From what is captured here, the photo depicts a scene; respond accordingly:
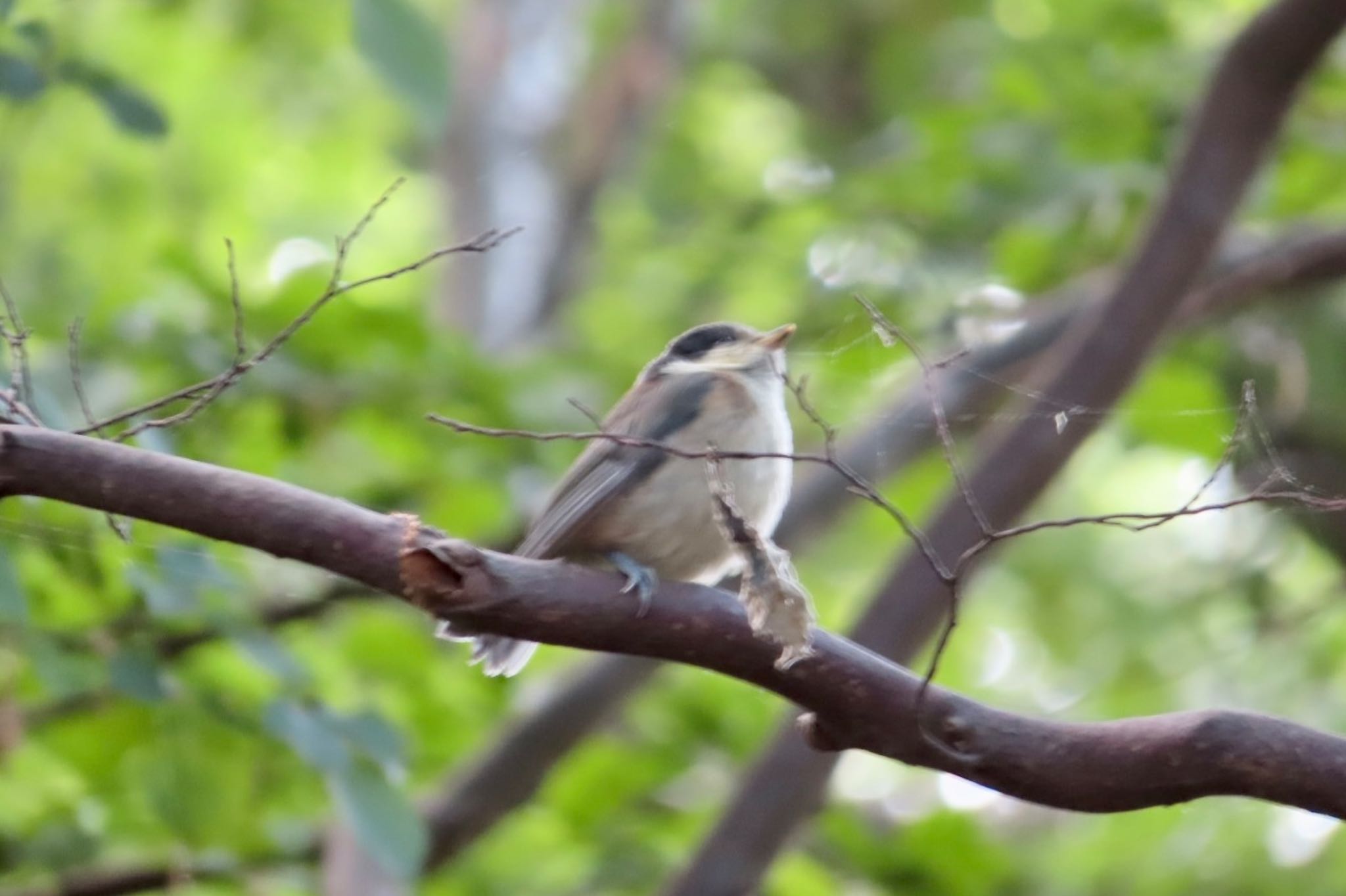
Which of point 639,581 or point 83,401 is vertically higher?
point 639,581

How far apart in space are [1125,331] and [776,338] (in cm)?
150

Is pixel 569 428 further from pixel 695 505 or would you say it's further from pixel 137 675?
pixel 695 505

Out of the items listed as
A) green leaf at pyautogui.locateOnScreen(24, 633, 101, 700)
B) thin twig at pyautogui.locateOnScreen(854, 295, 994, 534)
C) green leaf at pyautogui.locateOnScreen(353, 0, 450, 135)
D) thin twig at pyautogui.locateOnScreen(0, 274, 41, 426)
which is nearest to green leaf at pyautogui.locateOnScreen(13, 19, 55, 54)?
green leaf at pyautogui.locateOnScreen(353, 0, 450, 135)

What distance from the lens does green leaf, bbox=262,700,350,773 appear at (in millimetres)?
3432

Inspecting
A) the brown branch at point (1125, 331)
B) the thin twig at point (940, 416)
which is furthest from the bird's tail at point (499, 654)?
the brown branch at point (1125, 331)

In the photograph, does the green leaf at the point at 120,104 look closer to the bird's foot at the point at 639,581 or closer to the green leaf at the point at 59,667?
the green leaf at the point at 59,667

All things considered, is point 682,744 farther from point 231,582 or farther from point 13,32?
point 13,32

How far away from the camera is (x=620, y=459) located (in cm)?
303

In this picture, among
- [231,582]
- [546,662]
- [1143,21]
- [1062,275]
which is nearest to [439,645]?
[546,662]

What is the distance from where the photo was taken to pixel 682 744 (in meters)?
5.23

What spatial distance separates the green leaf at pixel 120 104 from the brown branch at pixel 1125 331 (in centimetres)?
206

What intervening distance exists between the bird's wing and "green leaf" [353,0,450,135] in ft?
2.20

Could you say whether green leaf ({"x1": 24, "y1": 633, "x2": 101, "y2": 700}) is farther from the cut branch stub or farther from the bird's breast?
the cut branch stub

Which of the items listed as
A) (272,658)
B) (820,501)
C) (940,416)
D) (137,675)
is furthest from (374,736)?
(820,501)
